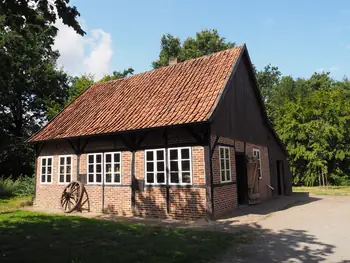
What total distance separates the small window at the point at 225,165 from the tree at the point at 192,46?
27876mm

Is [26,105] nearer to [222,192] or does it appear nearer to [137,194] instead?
[137,194]

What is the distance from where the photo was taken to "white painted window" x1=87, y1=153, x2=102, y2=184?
1373cm

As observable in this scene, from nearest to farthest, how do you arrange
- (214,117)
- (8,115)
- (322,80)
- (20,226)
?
1. (20,226)
2. (214,117)
3. (8,115)
4. (322,80)

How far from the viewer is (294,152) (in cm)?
2872

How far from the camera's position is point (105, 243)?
7238mm

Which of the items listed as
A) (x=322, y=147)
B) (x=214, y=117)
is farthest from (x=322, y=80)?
(x=214, y=117)

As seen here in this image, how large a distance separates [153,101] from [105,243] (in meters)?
7.76

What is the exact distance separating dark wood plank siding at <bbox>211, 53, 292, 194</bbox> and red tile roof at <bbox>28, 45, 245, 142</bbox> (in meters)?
0.71

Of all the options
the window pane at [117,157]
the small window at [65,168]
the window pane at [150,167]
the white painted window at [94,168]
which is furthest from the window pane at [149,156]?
the small window at [65,168]

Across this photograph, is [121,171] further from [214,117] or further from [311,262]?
[311,262]

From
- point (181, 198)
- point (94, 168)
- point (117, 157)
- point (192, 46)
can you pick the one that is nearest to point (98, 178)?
point (94, 168)

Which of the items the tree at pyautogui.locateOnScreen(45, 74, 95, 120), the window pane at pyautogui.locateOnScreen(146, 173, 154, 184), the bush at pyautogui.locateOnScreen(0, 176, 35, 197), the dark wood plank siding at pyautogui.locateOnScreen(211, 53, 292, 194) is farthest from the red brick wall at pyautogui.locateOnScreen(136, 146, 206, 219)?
the tree at pyautogui.locateOnScreen(45, 74, 95, 120)

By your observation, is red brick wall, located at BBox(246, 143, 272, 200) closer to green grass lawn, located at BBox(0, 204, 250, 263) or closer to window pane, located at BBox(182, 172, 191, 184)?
window pane, located at BBox(182, 172, 191, 184)

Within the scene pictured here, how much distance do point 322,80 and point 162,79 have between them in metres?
38.1
